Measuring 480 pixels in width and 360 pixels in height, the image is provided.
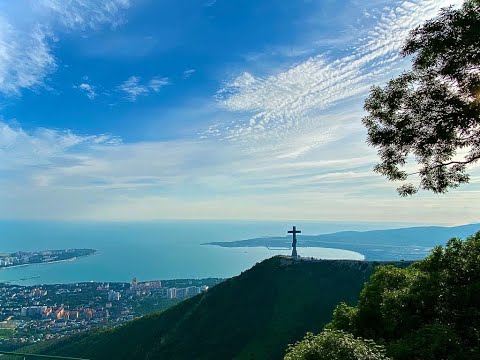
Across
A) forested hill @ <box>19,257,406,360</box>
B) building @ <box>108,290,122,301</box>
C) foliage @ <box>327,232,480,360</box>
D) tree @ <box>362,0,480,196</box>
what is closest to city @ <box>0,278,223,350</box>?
building @ <box>108,290,122,301</box>

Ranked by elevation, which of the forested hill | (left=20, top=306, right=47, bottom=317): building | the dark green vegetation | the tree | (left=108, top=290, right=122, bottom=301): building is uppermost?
the tree

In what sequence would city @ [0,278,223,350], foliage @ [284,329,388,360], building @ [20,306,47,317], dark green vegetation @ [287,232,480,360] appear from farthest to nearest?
building @ [20,306,47,317], city @ [0,278,223,350], dark green vegetation @ [287,232,480,360], foliage @ [284,329,388,360]

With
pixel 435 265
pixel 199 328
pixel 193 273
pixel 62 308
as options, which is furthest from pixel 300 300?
pixel 193 273

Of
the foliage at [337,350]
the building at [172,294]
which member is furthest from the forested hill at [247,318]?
the building at [172,294]

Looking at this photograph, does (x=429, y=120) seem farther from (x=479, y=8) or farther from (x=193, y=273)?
(x=193, y=273)

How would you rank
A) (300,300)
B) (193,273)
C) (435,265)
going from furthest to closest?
1. (193,273)
2. (300,300)
3. (435,265)

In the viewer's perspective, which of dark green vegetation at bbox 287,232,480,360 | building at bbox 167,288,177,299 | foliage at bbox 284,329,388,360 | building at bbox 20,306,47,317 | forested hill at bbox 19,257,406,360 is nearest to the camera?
foliage at bbox 284,329,388,360

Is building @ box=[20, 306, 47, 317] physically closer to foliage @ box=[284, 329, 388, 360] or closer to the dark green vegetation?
the dark green vegetation

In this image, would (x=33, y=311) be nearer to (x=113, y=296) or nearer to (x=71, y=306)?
(x=71, y=306)
